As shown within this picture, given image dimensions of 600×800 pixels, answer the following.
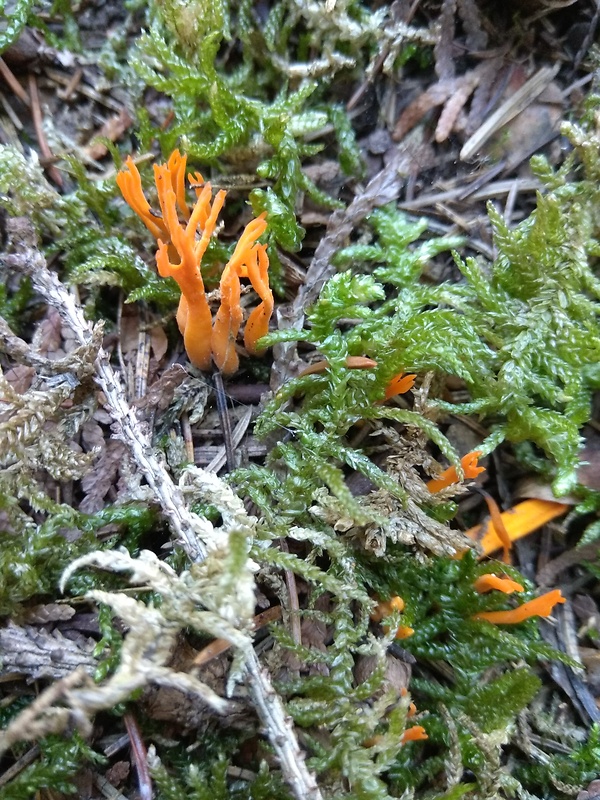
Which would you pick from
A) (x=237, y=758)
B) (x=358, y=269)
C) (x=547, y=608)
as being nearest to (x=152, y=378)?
(x=358, y=269)

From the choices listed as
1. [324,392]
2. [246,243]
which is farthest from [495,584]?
[246,243]

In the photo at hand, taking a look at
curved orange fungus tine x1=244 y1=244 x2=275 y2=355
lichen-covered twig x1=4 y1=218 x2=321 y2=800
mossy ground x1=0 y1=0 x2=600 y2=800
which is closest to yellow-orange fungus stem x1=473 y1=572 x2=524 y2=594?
mossy ground x1=0 y1=0 x2=600 y2=800

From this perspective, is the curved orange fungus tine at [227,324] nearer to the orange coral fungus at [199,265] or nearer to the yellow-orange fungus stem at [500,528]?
the orange coral fungus at [199,265]

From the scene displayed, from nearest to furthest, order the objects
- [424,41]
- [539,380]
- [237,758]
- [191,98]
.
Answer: [237,758]
[539,380]
[191,98]
[424,41]

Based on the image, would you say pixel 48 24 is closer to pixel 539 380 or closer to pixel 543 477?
pixel 539 380

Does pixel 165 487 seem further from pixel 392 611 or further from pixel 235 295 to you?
pixel 392 611

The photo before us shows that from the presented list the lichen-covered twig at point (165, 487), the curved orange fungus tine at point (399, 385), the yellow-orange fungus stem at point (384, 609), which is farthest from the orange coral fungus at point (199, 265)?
the yellow-orange fungus stem at point (384, 609)
